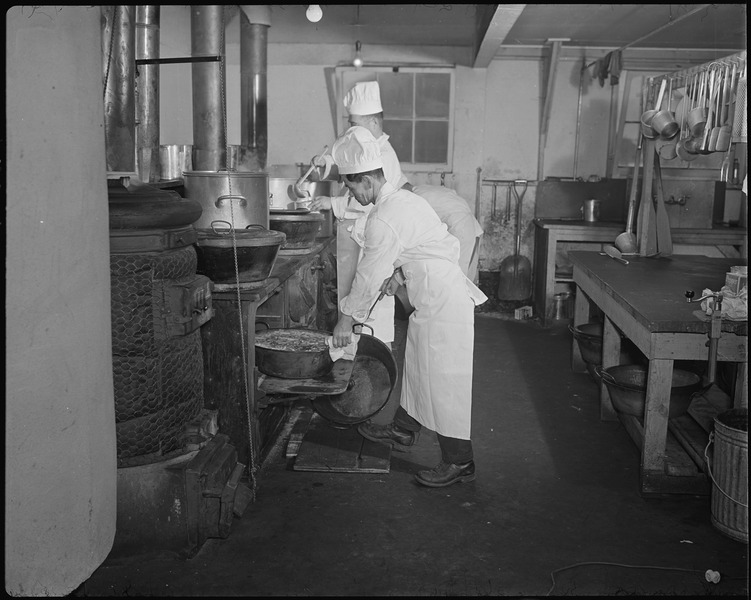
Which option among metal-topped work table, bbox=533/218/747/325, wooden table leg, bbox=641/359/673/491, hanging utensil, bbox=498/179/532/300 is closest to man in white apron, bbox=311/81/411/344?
wooden table leg, bbox=641/359/673/491

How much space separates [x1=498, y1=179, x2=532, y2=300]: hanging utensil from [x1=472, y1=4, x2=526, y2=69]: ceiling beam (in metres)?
1.65

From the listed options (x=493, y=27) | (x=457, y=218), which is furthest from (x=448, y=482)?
(x=493, y=27)

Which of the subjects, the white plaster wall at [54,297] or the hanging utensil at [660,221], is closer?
the white plaster wall at [54,297]

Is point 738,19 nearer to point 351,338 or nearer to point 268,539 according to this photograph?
point 351,338

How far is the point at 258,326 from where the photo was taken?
469 cm

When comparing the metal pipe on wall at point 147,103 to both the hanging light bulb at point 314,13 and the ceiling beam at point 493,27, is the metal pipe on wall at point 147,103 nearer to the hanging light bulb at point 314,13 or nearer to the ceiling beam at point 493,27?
the hanging light bulb at point 314,13

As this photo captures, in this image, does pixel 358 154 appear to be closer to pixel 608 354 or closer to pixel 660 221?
pixel 608 354

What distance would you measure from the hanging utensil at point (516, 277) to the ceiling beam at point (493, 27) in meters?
1.65

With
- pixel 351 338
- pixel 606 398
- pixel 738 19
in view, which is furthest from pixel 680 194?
pixel 351 338

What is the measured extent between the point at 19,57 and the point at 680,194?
22.8 feet

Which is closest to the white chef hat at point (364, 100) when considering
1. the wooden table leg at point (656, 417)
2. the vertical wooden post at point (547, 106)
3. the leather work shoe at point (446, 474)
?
the leather work shoe at point (446, 474)

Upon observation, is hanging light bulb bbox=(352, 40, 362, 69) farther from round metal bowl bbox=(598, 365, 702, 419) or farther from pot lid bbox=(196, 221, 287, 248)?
round metal bowl bbox=(598, 365, 702, 419)

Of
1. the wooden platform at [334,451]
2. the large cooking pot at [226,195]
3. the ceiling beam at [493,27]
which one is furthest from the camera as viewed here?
the ceiling beam at [493,27]

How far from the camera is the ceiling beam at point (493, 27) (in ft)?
18.4
